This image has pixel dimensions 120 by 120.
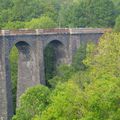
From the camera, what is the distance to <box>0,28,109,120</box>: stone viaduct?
5616 cm

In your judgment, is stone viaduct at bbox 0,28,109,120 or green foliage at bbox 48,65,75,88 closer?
stone viaduct at bbox 0,28,109,120

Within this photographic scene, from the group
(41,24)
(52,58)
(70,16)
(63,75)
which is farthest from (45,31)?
(70,16)

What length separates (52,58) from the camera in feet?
228

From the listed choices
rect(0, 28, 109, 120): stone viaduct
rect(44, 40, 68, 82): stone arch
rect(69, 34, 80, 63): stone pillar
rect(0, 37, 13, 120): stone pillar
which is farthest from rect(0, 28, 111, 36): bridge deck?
rect(44, 40, 68, 82): stone arch

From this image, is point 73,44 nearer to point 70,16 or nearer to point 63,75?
point 63,75

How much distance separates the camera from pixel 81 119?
32.2 metres

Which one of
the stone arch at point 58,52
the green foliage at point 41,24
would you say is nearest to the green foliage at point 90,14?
the green foliage at point 41,24

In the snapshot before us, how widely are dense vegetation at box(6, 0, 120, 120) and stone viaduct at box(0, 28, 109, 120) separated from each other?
1602mm

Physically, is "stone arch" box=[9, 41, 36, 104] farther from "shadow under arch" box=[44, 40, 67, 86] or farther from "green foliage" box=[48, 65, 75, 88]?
"shadow under arch" box=[44, 40, 67, 86]

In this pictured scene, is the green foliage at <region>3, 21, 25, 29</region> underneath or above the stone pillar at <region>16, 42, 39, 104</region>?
above

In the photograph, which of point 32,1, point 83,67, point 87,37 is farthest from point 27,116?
point 32,1

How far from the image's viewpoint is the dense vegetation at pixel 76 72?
109 feet

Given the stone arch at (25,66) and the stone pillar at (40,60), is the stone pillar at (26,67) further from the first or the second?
the stone pillar at (40,60)

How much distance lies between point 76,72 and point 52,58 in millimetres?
7587
